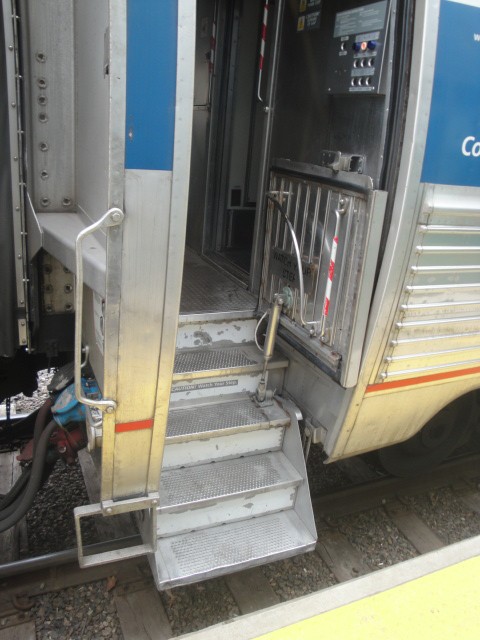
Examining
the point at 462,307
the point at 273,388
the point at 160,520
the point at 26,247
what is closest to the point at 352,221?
the point at 462,307

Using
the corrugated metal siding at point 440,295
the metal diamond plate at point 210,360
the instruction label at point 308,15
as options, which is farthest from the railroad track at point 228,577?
the instruction label at point 308,15

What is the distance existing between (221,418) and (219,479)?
0.29 metres

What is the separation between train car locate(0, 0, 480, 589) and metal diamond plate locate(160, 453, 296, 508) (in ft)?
0.04

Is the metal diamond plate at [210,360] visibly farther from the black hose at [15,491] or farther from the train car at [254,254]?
the black hose at [15,491]

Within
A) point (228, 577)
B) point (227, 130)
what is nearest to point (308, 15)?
point (227, 130)

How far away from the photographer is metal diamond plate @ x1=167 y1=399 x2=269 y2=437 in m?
2.66

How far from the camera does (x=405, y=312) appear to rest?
2355 mm

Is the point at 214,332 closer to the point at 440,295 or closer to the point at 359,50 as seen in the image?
the point at 440,295

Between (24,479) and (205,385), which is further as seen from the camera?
(205,385)

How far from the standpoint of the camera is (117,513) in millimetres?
2201

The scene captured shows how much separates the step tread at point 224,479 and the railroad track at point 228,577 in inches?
21.5

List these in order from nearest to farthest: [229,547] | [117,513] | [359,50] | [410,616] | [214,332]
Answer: [410,616] < [117,513] < [359,50] < [229,547] < [214,332]

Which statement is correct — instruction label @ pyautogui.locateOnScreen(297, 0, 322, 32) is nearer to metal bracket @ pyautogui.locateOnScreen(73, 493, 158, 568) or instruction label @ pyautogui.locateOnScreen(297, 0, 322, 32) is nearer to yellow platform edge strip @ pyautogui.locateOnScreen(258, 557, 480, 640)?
metal bracket @ pyautogui.locateOnScreen(73, 493, 158, 568)

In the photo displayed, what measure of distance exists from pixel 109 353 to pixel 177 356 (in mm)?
1119
